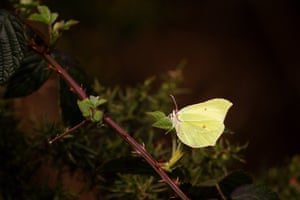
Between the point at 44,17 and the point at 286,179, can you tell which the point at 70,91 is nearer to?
the point at 44,17

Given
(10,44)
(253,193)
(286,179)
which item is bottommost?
(286,179)

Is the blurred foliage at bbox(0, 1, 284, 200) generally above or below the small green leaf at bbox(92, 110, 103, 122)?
below

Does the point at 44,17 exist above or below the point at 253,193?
above

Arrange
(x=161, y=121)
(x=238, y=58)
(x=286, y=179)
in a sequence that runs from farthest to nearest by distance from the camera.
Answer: (x=238, y=58), (x=286, y=179), (x=161, y=121)

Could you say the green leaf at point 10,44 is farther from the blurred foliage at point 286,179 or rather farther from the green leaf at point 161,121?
the blurred foliage at point 286,179

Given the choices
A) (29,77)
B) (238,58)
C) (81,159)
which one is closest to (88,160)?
(81,159)

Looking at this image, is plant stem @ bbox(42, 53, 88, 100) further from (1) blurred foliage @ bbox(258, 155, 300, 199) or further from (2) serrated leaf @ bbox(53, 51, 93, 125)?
(1) blurred foliage @ bbox(258, 155, 300, 199)

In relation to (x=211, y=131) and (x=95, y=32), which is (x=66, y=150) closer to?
(x=211, y=131)

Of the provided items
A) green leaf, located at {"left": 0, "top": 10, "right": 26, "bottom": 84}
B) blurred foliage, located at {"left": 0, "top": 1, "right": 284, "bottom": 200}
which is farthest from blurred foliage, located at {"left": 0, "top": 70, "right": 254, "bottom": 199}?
green leaf, located at {"left": 0, "top": 10, "right": 26, "bottom": 84}
